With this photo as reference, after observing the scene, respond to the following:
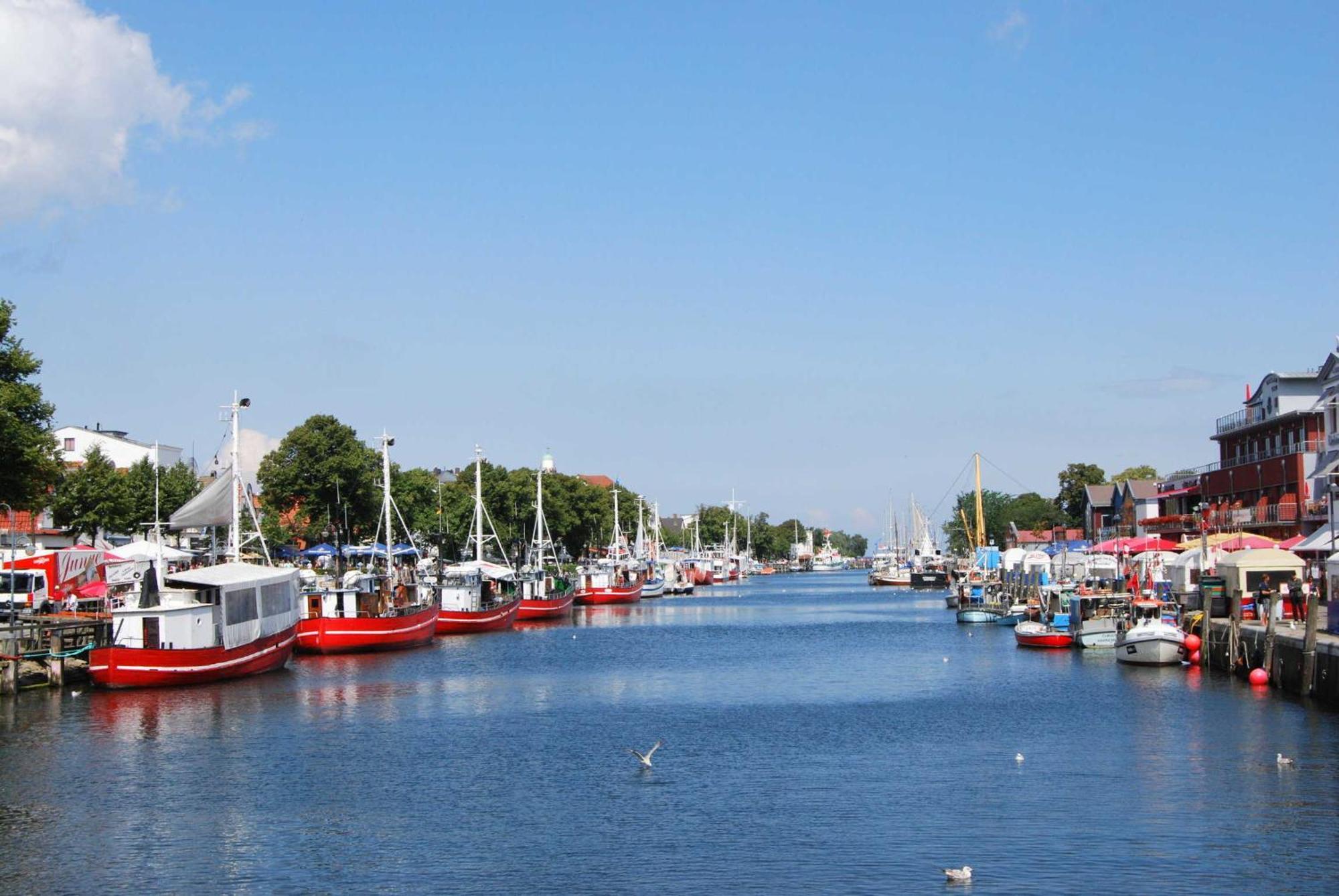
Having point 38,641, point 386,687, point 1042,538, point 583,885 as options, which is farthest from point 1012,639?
point 1042,538

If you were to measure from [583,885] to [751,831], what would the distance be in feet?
17.7

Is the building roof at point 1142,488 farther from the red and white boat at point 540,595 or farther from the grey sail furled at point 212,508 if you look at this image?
the grey sail furled at point 212,508

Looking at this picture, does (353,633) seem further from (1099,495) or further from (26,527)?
(1099,495)

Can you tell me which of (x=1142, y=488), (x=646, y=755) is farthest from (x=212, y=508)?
(x=1142, y=488)

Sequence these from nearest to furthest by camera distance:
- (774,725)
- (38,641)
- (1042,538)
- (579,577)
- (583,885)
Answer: (583,885)
(774,725)
(38,641)
(579,577)
(1042,538)

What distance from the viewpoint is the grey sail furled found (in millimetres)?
69312

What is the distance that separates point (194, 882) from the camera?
2767 centimetres

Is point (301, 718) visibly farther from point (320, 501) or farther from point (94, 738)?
point (320, 501)

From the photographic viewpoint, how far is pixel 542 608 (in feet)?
377

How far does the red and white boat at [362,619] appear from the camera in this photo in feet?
248

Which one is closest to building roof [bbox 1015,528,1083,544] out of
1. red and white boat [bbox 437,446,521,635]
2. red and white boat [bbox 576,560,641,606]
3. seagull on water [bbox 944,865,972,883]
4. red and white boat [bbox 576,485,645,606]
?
red and white boat [bbox 576,485,645,606]

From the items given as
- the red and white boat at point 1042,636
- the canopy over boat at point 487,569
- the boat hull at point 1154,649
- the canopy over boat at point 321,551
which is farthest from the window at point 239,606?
the canopy over boat at point 321,551

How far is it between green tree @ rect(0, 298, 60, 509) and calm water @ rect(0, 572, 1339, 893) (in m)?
11.2

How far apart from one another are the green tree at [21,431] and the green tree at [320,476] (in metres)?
51.8
